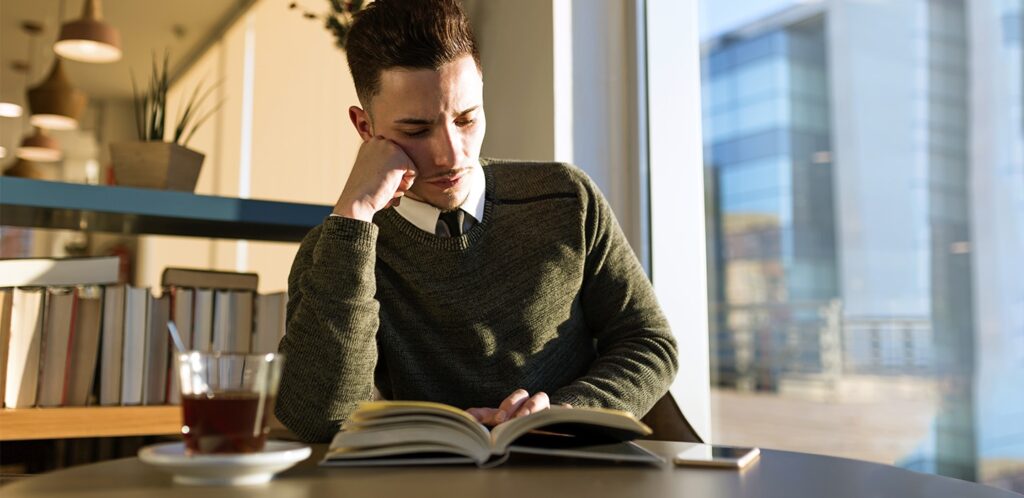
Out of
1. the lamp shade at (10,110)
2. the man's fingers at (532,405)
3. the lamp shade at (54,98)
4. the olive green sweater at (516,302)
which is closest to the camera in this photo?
the man's fingers at (532,405)

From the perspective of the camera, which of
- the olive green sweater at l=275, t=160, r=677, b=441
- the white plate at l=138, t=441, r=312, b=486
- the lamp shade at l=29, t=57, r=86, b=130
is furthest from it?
the lamp shade at l=29, t=57, r=86, b=130

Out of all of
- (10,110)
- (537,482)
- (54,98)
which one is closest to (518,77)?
(537,482)

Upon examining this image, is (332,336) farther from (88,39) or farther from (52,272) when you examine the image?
(88,39)

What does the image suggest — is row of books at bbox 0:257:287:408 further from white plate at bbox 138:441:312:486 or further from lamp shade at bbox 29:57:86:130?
lamp shade at bbox 29:57:86:130

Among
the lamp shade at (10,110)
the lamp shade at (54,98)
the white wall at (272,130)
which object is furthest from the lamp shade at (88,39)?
the lamp shade at (10,110)

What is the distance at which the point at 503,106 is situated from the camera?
2.31 metres

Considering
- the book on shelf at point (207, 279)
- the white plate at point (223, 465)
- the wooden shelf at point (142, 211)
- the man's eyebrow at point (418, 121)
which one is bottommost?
the white plate at point (223, 465)

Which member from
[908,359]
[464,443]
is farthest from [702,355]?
[464,443]

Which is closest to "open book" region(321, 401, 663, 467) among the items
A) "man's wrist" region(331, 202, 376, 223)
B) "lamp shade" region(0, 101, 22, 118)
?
"man's wrist" region(331, 202, 376, 223)

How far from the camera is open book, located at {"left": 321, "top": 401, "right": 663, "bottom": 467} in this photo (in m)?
0.88

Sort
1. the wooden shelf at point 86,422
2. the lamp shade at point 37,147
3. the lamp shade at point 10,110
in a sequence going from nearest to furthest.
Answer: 1. the wooden shelf at point 86,422
2. the lamp shade at point 37,147
3. the lamp shade at point 10,110

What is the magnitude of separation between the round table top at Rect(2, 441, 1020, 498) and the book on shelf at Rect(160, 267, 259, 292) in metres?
1.18

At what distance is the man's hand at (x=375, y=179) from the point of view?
50.6 inches

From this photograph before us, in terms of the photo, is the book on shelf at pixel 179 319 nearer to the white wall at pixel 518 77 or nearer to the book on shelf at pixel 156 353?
the book on shelf at pixel 156 353
